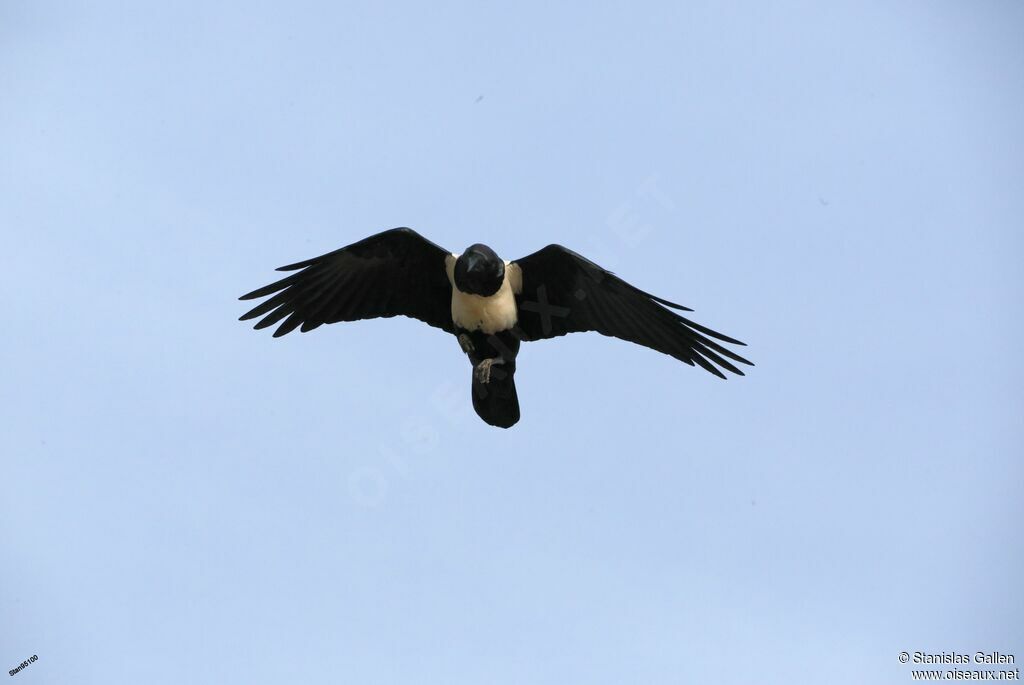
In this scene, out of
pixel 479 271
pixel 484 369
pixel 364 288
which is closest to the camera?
pixel 479 271

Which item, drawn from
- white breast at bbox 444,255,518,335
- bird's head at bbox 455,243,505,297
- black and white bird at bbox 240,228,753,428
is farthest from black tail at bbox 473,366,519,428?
bird's head at bbox 455,243,505,297

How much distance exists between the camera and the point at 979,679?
1322 centimetres

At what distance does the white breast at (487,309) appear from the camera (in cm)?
1331

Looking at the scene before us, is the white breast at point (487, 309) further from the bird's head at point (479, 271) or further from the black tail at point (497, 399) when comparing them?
the black tail at point (497, 399)

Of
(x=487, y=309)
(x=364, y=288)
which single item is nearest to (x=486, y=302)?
(x=487, y=309)

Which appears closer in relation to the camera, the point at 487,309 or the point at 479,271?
the point at 479,271

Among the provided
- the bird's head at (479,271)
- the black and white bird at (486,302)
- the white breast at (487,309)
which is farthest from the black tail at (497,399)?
the bird's head at (479,271)

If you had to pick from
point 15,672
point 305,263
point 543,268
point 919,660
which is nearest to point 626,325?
point 543,268

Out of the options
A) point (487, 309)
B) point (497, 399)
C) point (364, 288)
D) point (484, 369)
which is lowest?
point (497, 399)

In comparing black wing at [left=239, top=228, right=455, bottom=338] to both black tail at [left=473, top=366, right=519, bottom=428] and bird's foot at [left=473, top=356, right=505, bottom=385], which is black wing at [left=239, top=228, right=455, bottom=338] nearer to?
bird's foot at [left=473, top=356, right=505, bottom=385]

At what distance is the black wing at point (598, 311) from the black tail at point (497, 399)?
1.83 feet

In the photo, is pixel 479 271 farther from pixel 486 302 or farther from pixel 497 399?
pixel 497 399

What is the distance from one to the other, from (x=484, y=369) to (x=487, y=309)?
1.78 ft

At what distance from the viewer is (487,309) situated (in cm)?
1331
